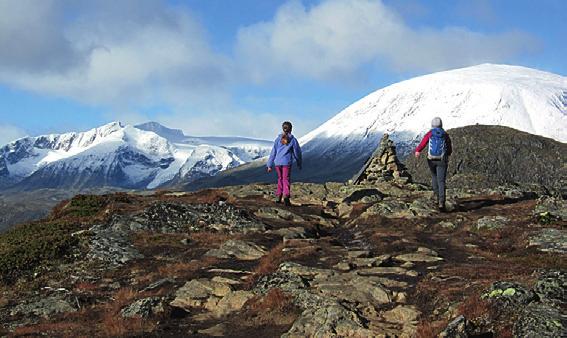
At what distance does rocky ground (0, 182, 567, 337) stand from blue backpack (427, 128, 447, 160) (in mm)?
3205

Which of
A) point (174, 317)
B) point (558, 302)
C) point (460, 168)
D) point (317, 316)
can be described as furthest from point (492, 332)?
point (460, 168)

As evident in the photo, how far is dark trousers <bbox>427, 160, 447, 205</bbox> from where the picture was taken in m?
26.9

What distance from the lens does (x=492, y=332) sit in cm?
1145

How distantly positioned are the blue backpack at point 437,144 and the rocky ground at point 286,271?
321cm

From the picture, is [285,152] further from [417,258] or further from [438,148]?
[417,258]

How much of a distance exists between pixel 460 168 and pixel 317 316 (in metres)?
126

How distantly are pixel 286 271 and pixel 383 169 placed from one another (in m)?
34.5

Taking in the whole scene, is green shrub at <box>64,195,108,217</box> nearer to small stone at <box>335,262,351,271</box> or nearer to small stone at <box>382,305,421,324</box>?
small stone at <box>335,262,351,271</box>

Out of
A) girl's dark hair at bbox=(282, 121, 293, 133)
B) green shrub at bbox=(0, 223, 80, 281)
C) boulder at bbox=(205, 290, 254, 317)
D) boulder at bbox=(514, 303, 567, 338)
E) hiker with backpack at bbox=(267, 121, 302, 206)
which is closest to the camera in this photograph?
boulder at bbox=(514, 303, 567, 338)

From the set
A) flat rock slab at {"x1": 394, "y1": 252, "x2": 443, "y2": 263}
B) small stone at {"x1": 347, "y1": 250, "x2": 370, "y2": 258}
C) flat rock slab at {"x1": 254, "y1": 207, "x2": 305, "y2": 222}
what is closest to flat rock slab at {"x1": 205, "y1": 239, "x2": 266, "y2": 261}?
small stone at {"x1": 347, "y1": 250, "x2": 370, "y2": 258}

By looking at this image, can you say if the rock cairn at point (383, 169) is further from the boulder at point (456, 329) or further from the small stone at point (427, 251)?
the boulder at point (456, 329)

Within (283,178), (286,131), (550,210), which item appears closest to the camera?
(550,210)

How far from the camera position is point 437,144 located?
87.6 ft

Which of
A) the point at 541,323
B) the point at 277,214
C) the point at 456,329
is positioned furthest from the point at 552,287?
the point at 277,214
